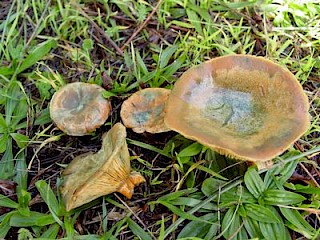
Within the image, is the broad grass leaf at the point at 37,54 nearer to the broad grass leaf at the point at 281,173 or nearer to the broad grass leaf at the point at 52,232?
the broad grass leaf at the point at 52,232

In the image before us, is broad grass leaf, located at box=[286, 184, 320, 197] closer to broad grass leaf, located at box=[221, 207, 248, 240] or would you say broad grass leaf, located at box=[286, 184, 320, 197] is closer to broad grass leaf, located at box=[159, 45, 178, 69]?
broad grass leaf, located at box=[221, 207, 248, 240]

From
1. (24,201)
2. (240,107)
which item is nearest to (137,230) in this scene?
(24,201)

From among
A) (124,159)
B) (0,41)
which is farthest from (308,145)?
(0,41)

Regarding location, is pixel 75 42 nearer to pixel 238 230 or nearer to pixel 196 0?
pixel 196 0

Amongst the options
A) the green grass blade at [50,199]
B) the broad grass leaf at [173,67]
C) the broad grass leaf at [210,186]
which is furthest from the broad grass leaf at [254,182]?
the green grass blade at [50,199]

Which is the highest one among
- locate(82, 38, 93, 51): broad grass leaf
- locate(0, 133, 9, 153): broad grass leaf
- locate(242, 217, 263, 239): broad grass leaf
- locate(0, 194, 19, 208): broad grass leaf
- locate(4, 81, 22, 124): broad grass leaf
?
locate(82, 38, 93, 51): broad grass leaf

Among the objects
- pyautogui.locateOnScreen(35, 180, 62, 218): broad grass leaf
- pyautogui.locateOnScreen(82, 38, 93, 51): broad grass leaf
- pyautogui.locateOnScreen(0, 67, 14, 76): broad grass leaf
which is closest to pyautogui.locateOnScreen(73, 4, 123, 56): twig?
pyautogui.locateOnScreen(82, 38, 93, 51): broad grass leaf
